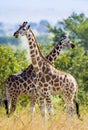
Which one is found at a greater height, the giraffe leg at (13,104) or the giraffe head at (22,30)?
the giraffe head at (22,30)

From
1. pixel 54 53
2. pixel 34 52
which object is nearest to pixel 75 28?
pixel 54 53

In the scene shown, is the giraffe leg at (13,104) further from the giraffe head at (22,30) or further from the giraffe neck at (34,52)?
the giraffe head at (22,30)

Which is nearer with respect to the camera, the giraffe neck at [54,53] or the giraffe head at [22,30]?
the giraffe head at [22,30]

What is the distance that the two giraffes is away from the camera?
12.0 metres

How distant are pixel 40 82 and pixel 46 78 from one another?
218 mm

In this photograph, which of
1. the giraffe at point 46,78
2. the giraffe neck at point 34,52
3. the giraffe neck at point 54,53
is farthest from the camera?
the giraffe neck at point 54,53

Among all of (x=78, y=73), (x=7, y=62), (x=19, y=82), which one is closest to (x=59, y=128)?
(x=19, y=82)

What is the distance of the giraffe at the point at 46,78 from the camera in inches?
471

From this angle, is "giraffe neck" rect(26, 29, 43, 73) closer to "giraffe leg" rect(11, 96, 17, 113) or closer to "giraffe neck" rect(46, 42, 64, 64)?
"giraffe neck" rect(46, 42, 64, 64)

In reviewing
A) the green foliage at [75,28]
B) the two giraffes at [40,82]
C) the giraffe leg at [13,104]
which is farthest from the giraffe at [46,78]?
the green foliage at [75,28]

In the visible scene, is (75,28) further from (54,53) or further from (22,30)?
(22,30)

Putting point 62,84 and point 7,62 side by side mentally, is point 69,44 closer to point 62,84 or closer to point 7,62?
point 62,84

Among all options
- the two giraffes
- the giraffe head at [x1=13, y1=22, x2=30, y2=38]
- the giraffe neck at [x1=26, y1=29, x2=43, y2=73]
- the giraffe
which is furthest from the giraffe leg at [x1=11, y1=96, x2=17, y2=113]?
the giraffe head at [x1=13, y1=22, x2=30, y2=38]

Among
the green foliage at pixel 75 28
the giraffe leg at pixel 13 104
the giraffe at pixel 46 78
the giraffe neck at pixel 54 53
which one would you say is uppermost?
the green foliage at pixel 75 28
